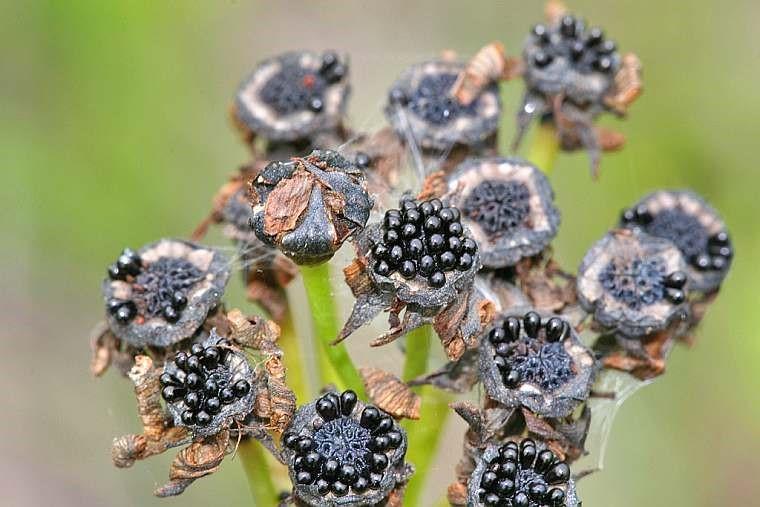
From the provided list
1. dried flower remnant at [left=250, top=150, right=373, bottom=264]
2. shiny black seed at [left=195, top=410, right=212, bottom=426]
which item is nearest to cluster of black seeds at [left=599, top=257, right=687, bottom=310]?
dried flower remnant at [left=250, top=150, right=373, bottom=264]

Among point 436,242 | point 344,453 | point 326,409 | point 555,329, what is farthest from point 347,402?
point 555,329

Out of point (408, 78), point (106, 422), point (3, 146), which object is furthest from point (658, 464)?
point (3, 146)

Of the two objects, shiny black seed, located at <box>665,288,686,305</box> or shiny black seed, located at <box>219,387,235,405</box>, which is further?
shiny black seed, located at <box>665,288,686,305</box>

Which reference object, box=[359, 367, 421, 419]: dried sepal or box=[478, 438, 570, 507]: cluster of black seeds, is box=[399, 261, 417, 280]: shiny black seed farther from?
box=[478, 438, 570, 507]: cluster of black seeds

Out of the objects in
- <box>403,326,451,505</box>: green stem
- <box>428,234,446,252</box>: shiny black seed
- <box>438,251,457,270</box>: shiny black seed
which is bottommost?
<box>403,326,451,505</box>: green stem

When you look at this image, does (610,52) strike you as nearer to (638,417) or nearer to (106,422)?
(638,417)

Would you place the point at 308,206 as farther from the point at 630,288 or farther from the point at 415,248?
the point at 630,288
